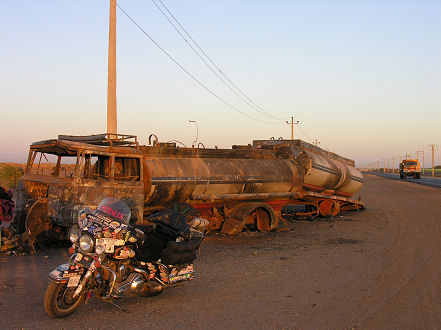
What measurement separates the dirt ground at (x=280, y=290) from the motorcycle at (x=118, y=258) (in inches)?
12.4

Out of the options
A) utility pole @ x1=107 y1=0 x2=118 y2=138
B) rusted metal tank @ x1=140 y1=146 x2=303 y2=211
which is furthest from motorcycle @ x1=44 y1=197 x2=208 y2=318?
utility pole @ x1=107 y1=0 x2=118 y2=138

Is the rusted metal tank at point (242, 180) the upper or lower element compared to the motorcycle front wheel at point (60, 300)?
upper

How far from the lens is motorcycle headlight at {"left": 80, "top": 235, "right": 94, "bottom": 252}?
194 inches

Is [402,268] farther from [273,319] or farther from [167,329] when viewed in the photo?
[167,329]

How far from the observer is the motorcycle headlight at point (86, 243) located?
4934 mm

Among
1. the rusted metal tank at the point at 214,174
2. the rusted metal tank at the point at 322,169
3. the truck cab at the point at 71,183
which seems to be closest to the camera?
the truck cab at the point at 71,183

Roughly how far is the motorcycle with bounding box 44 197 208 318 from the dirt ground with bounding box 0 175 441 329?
0.32 meters

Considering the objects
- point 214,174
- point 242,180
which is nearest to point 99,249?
point 214,174

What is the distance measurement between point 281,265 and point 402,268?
7.57ft

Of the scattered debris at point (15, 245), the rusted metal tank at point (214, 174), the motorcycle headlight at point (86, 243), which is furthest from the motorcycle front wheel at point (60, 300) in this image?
the rusted metal tank at point (214, 174)

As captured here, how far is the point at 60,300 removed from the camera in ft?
16.7

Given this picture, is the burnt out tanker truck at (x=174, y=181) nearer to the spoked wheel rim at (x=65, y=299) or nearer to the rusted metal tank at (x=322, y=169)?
the rusted metal tank at (x=322, y=169)

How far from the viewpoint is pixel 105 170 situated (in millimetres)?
9438

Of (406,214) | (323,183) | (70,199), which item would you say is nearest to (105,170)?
(70,199)
